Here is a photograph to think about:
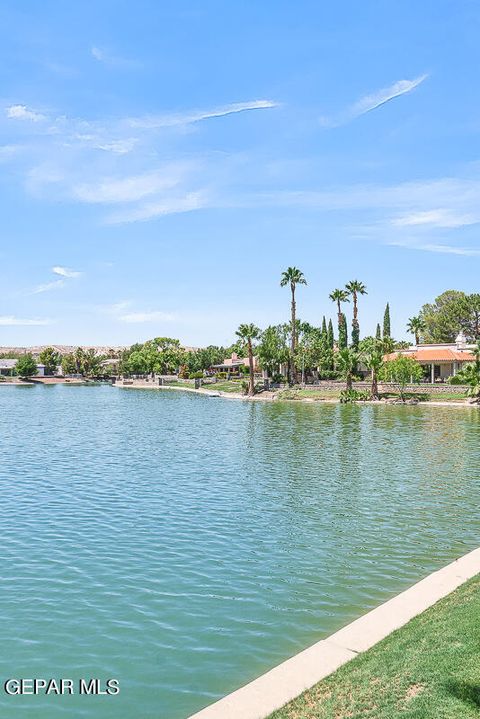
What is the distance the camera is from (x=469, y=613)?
1017 cm

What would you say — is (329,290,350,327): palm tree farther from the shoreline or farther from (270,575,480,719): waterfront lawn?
(270,575,480,719): waterfront lawn

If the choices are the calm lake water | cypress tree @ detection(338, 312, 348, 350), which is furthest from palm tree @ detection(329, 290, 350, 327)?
the calm lake water

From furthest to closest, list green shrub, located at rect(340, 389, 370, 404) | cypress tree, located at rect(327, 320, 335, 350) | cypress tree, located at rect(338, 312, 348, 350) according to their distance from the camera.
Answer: cypress tree, located at rect(327, 320, 335, 350), cypress tree, located at rect(338, 312, 348, 350), green shrub, located at rect(340, 389, 370, 404)

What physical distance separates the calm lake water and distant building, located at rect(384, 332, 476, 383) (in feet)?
185

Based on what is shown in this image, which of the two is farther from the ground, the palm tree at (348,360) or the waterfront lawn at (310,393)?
the palm tree at (348,360)

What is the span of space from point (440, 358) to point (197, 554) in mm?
82151

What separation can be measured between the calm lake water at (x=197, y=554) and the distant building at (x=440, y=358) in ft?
185

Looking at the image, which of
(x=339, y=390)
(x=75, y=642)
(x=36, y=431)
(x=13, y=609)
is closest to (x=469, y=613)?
(x=75, y=642)

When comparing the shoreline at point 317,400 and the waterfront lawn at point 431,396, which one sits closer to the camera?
the shoreline at point 317,400

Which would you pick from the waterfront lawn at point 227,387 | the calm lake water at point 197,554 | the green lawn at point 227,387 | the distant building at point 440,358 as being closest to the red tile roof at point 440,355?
the distant building at point 440,358

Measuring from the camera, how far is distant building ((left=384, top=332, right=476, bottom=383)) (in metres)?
91.2

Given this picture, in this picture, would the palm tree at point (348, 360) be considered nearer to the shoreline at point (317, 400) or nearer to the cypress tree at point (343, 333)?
the shoreline at point (317, 400)

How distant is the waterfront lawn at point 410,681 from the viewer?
24.5ft

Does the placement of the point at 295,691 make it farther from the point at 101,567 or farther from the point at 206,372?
the point at 206,372
